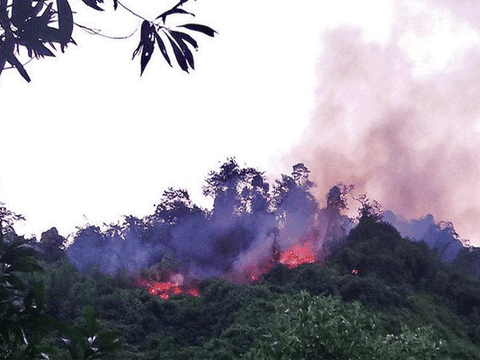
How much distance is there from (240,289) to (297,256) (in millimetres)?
11699

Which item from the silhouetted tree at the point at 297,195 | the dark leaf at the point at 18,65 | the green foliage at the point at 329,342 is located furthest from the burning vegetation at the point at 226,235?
the dark leaf at the point at 18,65

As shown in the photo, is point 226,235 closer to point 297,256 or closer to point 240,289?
point 297,256

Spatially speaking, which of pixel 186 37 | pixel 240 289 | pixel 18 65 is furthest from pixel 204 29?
pixel 240 289

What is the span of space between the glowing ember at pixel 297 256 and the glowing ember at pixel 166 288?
6.85 metres

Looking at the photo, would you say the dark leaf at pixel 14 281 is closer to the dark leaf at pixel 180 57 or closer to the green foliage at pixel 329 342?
the dark leaf at pixel 180 57

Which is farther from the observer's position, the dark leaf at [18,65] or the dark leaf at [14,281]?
Result: the dark leaf at [18,65]

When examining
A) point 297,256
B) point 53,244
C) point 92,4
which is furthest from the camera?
point 53,244

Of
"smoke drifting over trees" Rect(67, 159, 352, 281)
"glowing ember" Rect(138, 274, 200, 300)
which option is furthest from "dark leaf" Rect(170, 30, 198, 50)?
"smoke drifting over trees" Rect(67, 159, 352, 281)

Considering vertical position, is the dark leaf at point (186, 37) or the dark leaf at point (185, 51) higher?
the dark leaf at point (186, 37)

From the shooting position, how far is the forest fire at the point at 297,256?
33906 millimetres

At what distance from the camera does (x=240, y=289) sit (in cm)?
2327

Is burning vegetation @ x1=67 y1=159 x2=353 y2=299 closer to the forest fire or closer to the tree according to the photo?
the forest fire

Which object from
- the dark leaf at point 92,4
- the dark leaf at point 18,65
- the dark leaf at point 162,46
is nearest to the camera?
the dark leaf at point 162,46

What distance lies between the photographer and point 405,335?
11500 millimetres
